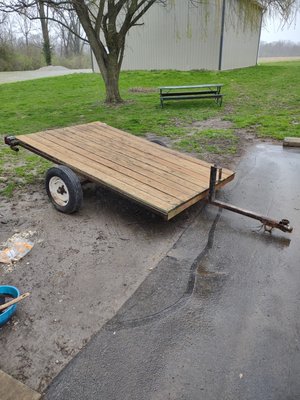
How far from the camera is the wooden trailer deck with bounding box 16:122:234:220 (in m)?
3.43

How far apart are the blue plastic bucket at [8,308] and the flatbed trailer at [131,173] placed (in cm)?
138

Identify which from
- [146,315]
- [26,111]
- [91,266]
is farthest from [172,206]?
[26,111]

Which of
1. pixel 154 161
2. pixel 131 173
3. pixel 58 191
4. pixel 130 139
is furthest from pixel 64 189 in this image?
pixel 130 139

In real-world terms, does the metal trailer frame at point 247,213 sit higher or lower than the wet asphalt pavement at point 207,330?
higher

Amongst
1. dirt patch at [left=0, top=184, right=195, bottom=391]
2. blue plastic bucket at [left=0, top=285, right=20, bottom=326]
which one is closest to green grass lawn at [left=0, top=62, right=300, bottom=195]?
dirt patch at [left=0, top=184, right=195, bottom=391]

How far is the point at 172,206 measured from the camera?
3.22m

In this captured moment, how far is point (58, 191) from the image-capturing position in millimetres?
4020

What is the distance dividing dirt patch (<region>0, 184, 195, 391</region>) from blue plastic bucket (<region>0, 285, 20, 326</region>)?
0.05 meters

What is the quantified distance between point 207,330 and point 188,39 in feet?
59.8

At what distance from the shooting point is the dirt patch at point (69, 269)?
2.13m

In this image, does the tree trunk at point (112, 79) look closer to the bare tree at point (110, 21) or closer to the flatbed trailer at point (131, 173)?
the bare tree at point (110, 21)

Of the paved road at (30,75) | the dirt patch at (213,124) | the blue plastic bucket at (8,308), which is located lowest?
the blue plastic bucket at (8,308)

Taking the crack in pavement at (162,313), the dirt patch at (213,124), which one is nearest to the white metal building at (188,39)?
the dirt patch at (213,124)

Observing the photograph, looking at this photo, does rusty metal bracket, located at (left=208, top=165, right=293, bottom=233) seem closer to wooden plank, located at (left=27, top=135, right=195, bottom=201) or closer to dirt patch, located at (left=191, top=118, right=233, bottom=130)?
wooden plank, located at (left=27, top=135, right=195, bottom=201)
